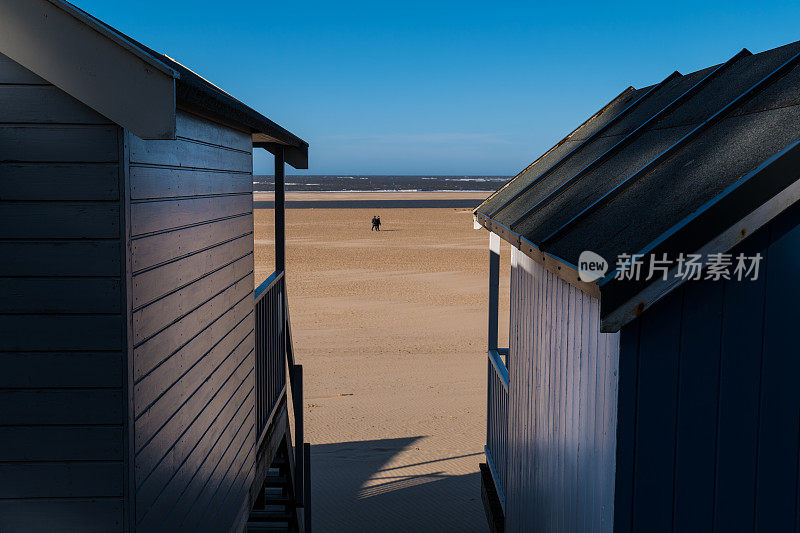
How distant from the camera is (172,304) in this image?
3703 millimetres

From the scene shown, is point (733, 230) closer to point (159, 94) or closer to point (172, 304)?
point (159, 94)

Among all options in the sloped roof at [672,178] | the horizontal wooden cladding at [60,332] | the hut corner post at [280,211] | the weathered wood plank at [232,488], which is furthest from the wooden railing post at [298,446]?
the horizontal wooden cladding at [60,332]

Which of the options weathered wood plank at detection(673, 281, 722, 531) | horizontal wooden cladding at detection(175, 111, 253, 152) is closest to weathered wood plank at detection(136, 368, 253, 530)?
horizontal wooden cladding at detection(175, 111, 253, 152)

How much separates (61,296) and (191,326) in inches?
42.7

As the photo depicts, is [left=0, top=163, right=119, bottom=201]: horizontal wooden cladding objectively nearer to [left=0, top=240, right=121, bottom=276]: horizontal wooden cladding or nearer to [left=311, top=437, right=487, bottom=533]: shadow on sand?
[left=0, top=240, right=121, bottom=276]: horizontal wooden cladding

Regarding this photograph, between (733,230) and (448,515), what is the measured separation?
6.47 meters

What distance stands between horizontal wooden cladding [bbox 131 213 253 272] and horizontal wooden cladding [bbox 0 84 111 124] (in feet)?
1.85

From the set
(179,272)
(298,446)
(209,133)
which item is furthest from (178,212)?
(298,446)

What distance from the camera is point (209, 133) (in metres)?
4.57

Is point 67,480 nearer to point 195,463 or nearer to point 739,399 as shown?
point 195,463

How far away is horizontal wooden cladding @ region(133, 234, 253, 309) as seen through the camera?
3232mm

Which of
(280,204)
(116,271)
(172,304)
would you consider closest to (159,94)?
(116,271)

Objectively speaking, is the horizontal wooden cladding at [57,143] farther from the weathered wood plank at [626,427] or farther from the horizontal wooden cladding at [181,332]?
the weathered wood plank at [626,427]

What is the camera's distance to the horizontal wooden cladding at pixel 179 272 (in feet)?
10.6
